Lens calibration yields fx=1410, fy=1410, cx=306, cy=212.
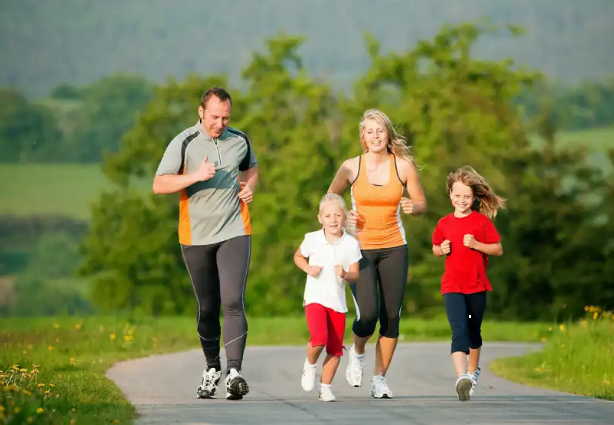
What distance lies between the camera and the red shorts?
10.5 m

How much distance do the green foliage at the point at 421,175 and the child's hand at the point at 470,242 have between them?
2554 cm

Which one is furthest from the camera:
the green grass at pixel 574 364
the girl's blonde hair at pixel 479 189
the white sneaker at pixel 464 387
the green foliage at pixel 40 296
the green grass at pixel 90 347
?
the green foliage at pixel 40 296

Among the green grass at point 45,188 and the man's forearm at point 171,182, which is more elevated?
the green grass at point 45,188

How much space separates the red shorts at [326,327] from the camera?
1049 centimetres

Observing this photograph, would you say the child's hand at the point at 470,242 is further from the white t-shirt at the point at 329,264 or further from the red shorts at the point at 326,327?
the red shorts at the point at 326,327

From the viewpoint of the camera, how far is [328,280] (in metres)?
10.5

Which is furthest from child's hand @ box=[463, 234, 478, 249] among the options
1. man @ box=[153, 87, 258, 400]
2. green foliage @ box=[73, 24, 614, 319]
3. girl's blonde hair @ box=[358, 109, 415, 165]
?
green foliage @ box=[73, 24, 614, 319]

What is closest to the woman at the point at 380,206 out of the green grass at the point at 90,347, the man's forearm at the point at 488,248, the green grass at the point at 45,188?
the man's forearm at the point at 488,248

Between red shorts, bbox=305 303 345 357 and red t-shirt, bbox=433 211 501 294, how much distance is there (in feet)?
2.95

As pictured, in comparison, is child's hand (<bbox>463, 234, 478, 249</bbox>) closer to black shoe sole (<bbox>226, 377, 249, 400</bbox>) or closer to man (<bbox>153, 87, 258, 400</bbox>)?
man (<bbox>153, 87, 258, 400</bbox>)

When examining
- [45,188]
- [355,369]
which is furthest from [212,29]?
[355,369]

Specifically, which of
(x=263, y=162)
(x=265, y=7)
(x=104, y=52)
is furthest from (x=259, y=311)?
(x=265, y=7)

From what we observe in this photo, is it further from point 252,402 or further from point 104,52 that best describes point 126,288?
point 252,402

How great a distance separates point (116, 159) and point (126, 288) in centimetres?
569
